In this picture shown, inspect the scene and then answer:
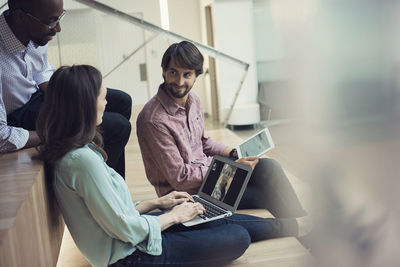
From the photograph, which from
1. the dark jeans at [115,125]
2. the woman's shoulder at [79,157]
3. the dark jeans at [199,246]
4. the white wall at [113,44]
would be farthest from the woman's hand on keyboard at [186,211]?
the white wall at [113,44]

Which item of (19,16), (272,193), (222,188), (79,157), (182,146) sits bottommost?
(272,193)

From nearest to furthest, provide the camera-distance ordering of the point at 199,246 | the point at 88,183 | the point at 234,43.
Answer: the point at 88,183 < the point at 199,246 < the point at 234,43

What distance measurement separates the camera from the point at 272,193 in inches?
68.9

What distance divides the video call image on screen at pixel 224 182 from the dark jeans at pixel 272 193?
0.91 ft

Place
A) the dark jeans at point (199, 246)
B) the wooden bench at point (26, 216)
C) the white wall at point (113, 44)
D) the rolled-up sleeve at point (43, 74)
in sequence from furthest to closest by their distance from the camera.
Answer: the white wall at point (113, 44), the rolled-up sleeve at point (43, 74), the dark jeans at point (199, 246), the wooden bench at point (26, 216)

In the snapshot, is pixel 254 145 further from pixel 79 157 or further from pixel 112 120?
pixel 79 157

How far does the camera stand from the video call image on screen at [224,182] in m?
1.43

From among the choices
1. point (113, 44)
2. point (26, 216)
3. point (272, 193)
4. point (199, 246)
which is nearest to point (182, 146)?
point (272, 193)

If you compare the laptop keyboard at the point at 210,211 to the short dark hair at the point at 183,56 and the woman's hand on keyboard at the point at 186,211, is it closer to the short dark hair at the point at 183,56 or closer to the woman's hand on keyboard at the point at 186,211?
the woman's hand on keyboard at the point at 186,211

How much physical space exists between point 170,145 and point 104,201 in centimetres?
62

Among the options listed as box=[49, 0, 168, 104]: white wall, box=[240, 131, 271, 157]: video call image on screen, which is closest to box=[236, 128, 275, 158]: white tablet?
box=[240, 131, 271, 157]: video call image on screen

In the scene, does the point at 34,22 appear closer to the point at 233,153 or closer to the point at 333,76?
the point at 233,153

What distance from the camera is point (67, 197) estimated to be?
1.03m

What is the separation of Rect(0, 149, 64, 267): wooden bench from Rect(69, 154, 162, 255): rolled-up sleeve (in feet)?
0.26
